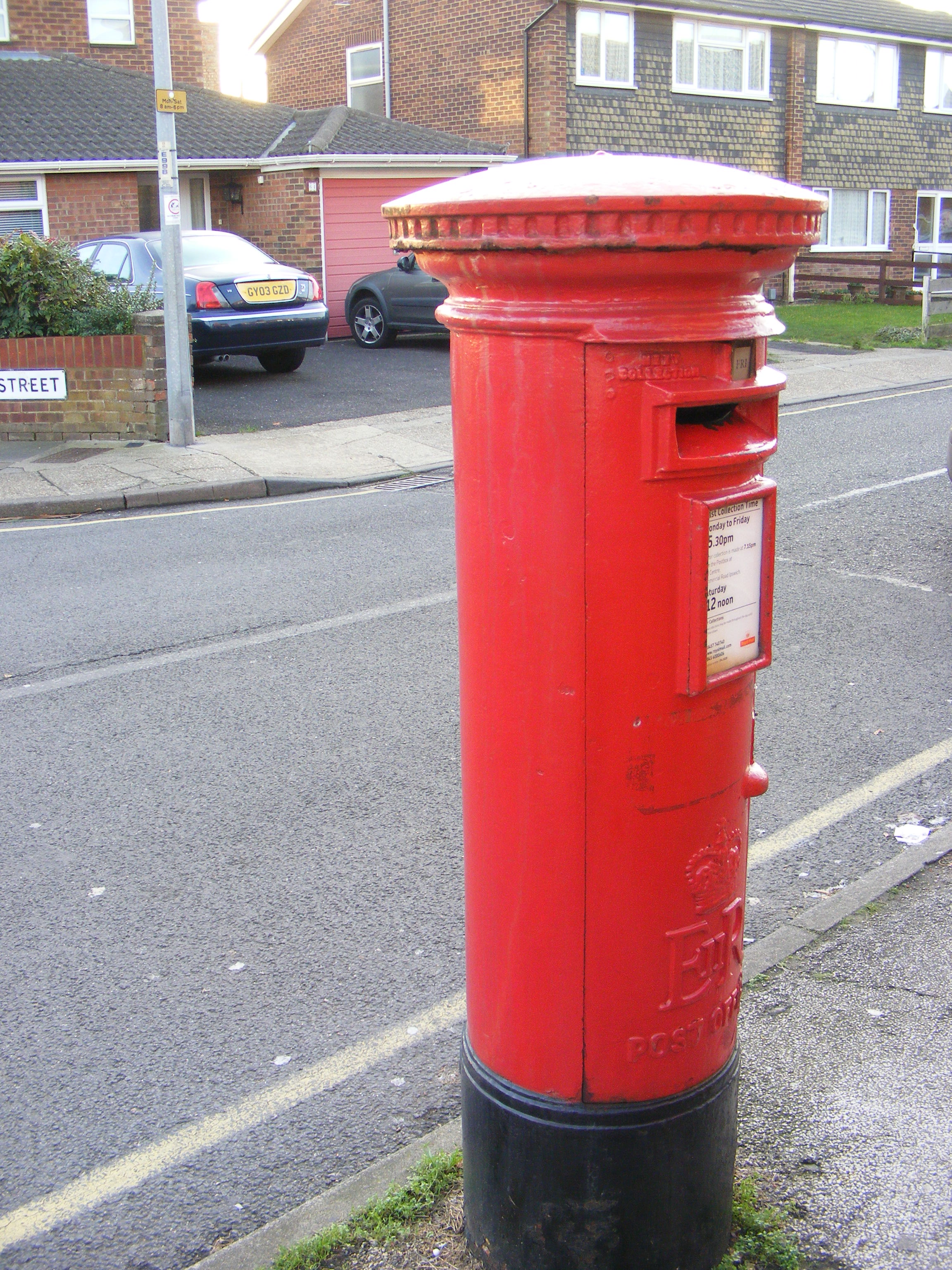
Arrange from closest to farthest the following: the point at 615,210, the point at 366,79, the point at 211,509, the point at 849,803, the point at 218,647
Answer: the point at 615,210, the point at 849,803, the point at 218,647, the point at 211,509, the point at 366,79

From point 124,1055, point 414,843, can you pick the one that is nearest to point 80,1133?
point 124,1055

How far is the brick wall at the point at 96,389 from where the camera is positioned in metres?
11.7

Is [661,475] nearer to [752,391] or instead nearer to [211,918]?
[752,391]

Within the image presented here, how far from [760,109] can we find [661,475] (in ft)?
90.2

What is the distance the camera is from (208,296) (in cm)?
1441

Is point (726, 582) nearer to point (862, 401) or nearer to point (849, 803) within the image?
point (849, 803)

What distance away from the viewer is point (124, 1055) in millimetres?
3074

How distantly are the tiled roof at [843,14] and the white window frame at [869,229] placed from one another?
11.1ft

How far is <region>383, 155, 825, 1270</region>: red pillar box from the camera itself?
1.81m

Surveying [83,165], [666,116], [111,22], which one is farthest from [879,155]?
[83,165]

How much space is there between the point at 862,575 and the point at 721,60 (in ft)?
72.0

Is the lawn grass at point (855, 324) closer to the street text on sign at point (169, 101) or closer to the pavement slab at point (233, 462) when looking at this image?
the pavement slab at point (233, 462)

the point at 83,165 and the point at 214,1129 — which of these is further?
the point at 83,165

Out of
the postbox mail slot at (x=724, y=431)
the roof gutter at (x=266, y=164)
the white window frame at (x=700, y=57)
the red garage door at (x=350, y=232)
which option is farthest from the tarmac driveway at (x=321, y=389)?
the postbox mail slot at (x=724, y=431)
